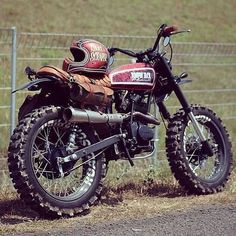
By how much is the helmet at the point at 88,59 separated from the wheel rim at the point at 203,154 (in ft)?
4.07

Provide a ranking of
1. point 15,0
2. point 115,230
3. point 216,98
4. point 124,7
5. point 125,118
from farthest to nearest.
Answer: point 124,7 → point 15,0 → point 216,98 → point 125,118 → point 115,230

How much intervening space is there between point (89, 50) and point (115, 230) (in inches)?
61.6

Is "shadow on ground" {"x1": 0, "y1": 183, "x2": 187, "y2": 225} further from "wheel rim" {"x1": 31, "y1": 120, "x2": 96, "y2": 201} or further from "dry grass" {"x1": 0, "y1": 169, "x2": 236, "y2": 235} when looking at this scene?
"wheel rim" {"x1": 31, "y1": 120, "x2": 96, "y2": 201}

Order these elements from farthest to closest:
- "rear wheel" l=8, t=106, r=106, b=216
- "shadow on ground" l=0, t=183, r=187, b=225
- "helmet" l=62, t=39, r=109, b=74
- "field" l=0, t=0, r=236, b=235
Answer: "field" l=0, t=0, r=236, b=235 < "helmet" l=62, t=39, r=109, b=74 < "shadow on ground" l=0, t=183, r=187, b=225 < "rear wheel" l=8, t=106, r=106, b=216

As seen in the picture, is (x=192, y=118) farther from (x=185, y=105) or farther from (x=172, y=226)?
(x=172, y=226)

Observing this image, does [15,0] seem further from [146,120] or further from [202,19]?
[146,120]

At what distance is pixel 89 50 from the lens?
582cm

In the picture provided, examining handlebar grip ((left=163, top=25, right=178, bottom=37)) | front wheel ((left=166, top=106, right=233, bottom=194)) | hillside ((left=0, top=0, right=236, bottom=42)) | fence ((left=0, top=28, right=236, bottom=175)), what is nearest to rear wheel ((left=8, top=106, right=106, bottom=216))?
front wheel ((left=166, top=106, right=233, bottom=194))

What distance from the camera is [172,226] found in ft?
17.6

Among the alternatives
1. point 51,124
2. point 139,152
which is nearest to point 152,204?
point 139,152

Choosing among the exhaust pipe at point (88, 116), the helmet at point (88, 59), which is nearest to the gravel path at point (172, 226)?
the exhaust pipe at point (88, 116)

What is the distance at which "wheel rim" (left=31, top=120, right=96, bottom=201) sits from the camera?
216 inches

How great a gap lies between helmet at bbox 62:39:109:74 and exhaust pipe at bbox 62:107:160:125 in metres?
0.37

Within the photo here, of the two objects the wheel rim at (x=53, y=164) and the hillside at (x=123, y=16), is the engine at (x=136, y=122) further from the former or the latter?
the hillside at (x=123, y=16)
